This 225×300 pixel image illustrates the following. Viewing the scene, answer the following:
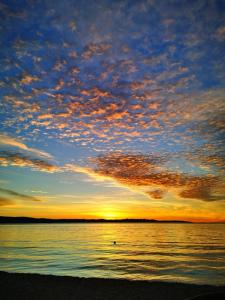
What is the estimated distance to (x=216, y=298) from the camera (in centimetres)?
690

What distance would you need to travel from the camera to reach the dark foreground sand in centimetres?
1650

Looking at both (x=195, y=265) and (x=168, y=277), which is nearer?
(x=168, y=277)

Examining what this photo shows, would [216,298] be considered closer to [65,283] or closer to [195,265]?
[65,283]

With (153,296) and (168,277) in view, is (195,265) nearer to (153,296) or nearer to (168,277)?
(168,277)

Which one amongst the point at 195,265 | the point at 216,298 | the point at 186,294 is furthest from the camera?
the point at 195,265

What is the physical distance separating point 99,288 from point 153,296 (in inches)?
144

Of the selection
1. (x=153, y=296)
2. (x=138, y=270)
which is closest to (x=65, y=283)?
(x=153, y=296)

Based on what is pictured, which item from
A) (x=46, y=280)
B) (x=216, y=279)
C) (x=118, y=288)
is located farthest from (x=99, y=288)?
(x=216, y=279)

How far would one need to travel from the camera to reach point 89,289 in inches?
712

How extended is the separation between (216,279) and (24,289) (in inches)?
625

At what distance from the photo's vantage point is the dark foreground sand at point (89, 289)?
16500 mm

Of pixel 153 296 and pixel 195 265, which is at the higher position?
pixel 195 265

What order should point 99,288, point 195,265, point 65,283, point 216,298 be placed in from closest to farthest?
1. point 216,298
2. point 99,288
3. point 65,283
4. point 195,265

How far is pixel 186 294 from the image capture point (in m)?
17.1
